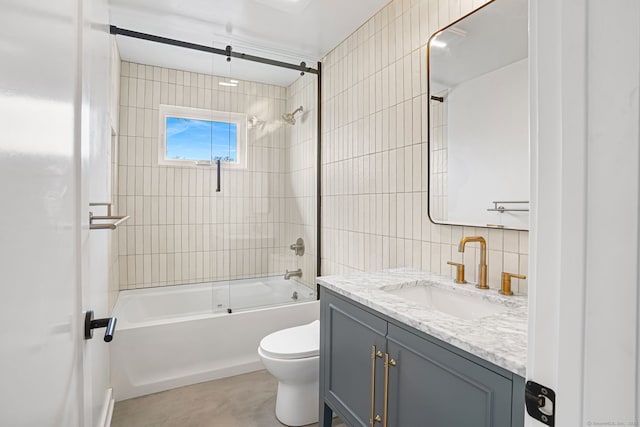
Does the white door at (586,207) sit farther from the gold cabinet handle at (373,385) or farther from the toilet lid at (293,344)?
the toilet lid at (293,344)

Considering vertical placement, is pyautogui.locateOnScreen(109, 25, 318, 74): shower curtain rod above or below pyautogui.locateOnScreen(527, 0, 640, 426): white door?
above

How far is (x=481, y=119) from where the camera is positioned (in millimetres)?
1546

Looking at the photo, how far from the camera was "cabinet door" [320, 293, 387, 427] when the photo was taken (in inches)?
51.6

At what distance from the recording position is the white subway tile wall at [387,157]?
5.58 feet

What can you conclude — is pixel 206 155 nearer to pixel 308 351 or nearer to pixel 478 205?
pixel 308 351

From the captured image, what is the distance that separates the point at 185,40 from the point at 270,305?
2279 millimetres

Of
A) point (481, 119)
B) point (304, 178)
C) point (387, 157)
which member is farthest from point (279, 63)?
point (481, 119)

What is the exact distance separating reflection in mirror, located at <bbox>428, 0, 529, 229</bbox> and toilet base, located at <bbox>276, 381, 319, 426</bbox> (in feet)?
4.08

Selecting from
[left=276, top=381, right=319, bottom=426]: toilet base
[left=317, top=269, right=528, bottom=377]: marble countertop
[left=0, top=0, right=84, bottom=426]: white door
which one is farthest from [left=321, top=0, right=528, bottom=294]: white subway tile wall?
[left=0, top=0, right=84, bottom=426]: white door

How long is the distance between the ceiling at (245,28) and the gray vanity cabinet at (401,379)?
6.16 feet

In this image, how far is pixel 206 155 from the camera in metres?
3.41

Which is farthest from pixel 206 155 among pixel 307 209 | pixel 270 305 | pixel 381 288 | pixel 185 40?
pixel 381 288

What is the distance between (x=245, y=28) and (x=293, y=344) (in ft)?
7.45

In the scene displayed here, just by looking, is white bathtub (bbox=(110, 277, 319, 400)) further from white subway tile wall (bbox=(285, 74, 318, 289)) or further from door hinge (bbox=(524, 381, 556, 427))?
door hinge (bbox=(524, 381, 556, 427))
